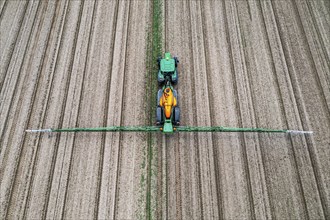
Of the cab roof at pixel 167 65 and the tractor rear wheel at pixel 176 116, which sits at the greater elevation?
the cab roof at pixel 167 65

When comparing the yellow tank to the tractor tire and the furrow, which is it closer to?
the tractor tire

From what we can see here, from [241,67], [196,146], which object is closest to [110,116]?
[196,146]

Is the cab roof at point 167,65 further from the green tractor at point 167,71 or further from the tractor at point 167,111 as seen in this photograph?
the tractor at point 167,111

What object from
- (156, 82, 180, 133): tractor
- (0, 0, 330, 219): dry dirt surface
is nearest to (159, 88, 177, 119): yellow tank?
(156, 82, 180, 133): tractor

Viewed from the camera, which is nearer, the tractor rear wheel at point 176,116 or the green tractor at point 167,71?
the tractor rear wheel at point 176,116

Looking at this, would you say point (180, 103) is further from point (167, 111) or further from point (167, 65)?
point (167, 65)

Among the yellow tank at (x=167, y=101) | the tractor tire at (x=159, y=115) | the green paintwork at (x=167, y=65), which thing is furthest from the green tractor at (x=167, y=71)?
the tractor tire at (x=159, y=115)

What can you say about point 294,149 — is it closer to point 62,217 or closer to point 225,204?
point 225,204
